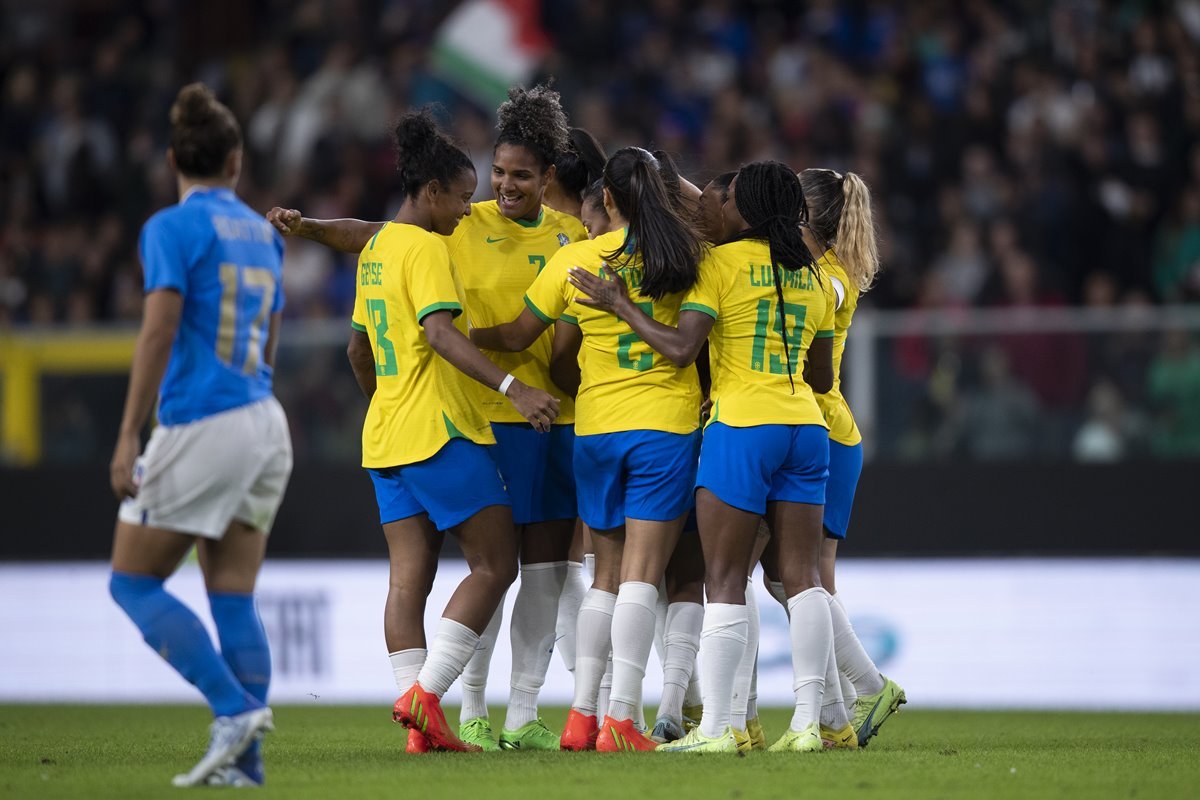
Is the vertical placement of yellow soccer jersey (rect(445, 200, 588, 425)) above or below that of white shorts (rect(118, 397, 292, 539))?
above

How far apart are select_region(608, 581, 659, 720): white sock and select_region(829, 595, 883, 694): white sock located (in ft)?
3.13

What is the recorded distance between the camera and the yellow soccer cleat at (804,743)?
6.41 m

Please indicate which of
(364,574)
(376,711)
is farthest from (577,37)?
(376,711)

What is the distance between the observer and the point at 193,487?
17.0ft

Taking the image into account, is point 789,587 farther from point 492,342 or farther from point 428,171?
point 428,171

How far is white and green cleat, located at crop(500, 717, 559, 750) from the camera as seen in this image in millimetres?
6727

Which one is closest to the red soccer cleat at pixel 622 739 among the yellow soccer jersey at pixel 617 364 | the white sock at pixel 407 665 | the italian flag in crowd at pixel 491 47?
the white sock at pixel 407 665

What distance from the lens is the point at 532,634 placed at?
6852 mm

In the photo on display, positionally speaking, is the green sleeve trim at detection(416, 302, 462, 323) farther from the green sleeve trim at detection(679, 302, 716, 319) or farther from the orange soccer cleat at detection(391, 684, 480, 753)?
the orange soccer cleat at detection(391, 684, 480, 753)

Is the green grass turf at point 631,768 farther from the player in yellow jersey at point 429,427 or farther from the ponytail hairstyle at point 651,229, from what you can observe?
the ponytail hairstyle at point 651,229

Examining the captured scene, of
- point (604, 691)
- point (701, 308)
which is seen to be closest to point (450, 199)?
point (701, 308)

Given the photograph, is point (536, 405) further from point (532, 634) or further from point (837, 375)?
point (837, 375)

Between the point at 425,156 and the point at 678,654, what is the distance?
2202mm

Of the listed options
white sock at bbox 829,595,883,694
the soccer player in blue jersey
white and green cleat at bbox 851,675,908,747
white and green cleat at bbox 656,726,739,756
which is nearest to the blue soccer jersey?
the soccer player in blue jersey
